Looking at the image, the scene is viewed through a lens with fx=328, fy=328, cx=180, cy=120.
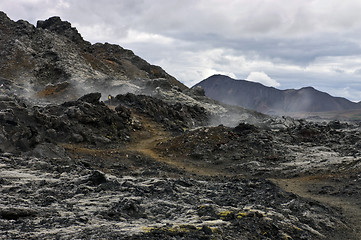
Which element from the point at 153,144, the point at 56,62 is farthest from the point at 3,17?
the point at 153,144

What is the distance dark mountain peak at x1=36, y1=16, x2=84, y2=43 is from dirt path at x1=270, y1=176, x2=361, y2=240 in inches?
2705

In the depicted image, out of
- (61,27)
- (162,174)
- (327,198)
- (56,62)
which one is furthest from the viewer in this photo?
(61,27)

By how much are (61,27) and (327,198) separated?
76.3 metres

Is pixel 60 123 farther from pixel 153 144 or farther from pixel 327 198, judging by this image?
pixel 327 198

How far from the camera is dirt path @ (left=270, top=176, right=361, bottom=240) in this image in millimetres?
11621

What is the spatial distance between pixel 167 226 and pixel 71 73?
5029 cm

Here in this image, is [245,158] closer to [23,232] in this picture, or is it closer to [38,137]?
[38,137]

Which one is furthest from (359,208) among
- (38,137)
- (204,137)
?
(38,137)

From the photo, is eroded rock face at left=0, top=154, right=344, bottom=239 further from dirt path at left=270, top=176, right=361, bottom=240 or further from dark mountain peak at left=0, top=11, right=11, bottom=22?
dark mountain peak at left=0, top=11, right=11, bottom=22

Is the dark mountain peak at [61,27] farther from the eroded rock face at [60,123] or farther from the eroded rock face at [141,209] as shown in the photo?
the eroded rock face at [141,209]

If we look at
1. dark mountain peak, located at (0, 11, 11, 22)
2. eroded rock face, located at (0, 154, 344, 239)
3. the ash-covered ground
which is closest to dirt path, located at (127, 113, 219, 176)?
the ash-covered ground

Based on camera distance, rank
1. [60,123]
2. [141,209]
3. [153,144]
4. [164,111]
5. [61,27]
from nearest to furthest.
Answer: [141,209] → [60,123] → [153,144] → [164,111] → [61,27]

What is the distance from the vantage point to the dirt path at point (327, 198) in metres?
11.6

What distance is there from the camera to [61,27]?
7800 centimetres
